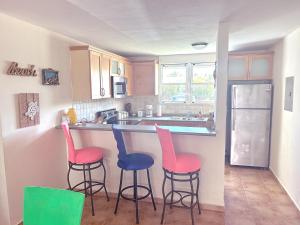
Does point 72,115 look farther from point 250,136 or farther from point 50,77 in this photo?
point 250,136

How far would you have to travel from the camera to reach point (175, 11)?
2.07 meters

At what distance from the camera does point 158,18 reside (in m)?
2.28

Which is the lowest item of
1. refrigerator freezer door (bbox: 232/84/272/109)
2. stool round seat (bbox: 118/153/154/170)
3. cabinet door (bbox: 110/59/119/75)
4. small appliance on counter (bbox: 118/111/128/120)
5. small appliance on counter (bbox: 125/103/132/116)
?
stool round seat (bbox: 118/153/154/170)

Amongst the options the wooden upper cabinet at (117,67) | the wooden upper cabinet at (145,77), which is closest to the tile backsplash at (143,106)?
the wooden upper cabinet at (145,77)

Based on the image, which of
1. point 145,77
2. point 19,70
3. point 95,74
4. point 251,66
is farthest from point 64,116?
point 251,66

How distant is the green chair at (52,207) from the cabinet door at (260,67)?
3.94 m

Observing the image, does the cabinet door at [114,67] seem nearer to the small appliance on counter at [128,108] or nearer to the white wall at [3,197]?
the small appliance on counter at [128,108]

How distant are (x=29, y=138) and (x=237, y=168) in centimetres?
356

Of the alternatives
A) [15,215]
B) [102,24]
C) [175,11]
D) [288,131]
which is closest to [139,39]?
[102,24]

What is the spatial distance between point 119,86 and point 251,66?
2.53 meters

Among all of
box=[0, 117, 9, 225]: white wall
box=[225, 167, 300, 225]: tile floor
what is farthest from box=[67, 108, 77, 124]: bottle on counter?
box=[225, 167, 300, 225]: tile floor

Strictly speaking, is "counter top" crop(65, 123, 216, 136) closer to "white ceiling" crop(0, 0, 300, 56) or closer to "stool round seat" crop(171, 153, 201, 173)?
"stool round seat" crop(171, 153, 201, 173)

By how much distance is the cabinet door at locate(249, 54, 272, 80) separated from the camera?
396 cm

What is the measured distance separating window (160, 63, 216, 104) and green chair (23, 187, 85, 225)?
4.19 meters
